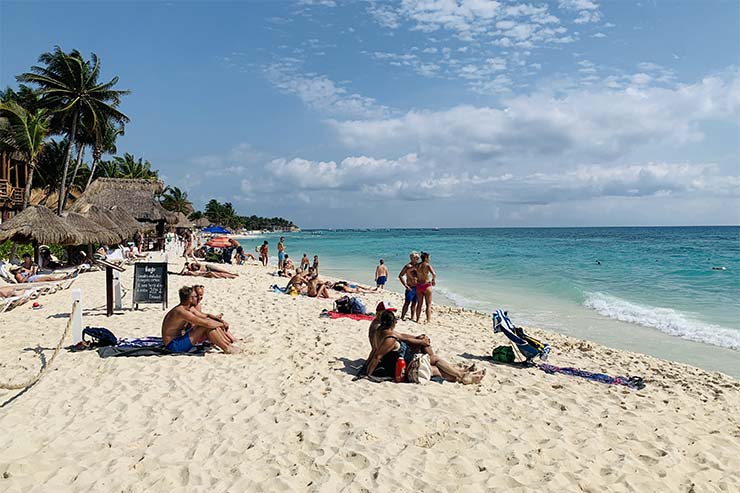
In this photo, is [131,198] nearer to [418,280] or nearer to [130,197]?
[130,197]

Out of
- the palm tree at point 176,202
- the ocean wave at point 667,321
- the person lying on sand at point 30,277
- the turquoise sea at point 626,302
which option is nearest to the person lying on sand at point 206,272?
the person lying on sand at point 30,277

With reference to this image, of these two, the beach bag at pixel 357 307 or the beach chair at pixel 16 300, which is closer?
the beach chair at pixel 16 300

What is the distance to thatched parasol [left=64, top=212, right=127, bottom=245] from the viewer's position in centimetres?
1260

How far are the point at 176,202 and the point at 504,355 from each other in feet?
185

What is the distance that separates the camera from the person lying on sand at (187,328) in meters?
5.59

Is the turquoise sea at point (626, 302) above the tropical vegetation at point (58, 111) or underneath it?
underneath

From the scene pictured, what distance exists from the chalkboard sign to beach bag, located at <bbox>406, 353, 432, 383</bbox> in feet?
17.7

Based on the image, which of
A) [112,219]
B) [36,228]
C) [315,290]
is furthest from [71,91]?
[315,290]

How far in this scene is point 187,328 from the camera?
581 centimetres

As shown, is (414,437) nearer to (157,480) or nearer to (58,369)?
(157,480)

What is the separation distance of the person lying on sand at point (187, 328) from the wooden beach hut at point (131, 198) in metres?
21.1

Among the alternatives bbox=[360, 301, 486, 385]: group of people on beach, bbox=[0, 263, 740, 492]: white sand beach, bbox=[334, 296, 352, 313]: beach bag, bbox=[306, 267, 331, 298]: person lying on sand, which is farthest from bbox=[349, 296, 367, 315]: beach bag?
bbox=[360, 301, 486, 385]: group of people on beach

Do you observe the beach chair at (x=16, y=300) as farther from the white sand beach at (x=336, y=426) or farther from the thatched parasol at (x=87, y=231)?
the thatched parasol at (x=87, y=231)

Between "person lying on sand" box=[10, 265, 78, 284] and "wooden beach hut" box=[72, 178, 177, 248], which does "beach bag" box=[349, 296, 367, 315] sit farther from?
"wooden beach hut" box=[72, 178, 177, 248]
